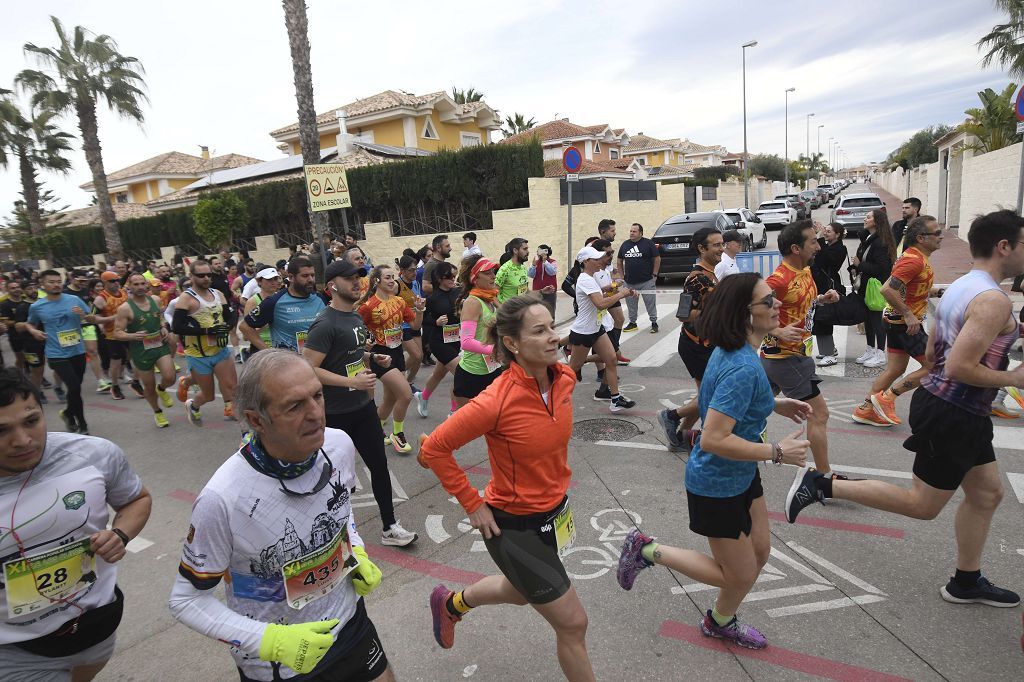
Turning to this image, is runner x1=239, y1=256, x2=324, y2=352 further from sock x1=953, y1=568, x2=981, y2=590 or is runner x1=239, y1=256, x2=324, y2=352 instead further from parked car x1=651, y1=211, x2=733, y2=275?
parked car x1=651, y1=211, x2=733, y2=275

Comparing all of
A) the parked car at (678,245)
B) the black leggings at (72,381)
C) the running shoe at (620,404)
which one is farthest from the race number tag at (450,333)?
the parked car at (678,245)

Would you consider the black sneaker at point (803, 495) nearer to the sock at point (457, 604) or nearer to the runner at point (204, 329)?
the sock at point (457, 604)

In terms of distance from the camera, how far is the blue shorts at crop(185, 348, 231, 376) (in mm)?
6969

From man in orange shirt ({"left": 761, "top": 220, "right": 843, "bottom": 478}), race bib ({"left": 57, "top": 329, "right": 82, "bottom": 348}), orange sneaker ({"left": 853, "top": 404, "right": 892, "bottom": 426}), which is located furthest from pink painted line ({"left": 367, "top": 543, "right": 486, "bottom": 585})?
race bib ({"left": 57, "top": 329, "right": 82, "bottom": 348})

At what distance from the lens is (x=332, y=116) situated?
1382 inches

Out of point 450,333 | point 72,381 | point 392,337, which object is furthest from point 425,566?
point 72,381

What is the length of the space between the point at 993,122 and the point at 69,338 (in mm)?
28067

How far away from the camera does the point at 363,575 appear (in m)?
2.09

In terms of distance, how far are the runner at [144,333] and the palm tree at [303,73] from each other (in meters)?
5.97

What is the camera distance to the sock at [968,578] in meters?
3.18

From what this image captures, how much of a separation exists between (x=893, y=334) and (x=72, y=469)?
244 inches

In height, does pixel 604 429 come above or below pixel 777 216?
below

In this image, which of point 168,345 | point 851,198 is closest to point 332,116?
point 851,198

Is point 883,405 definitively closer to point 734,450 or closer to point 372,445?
point 734,450
